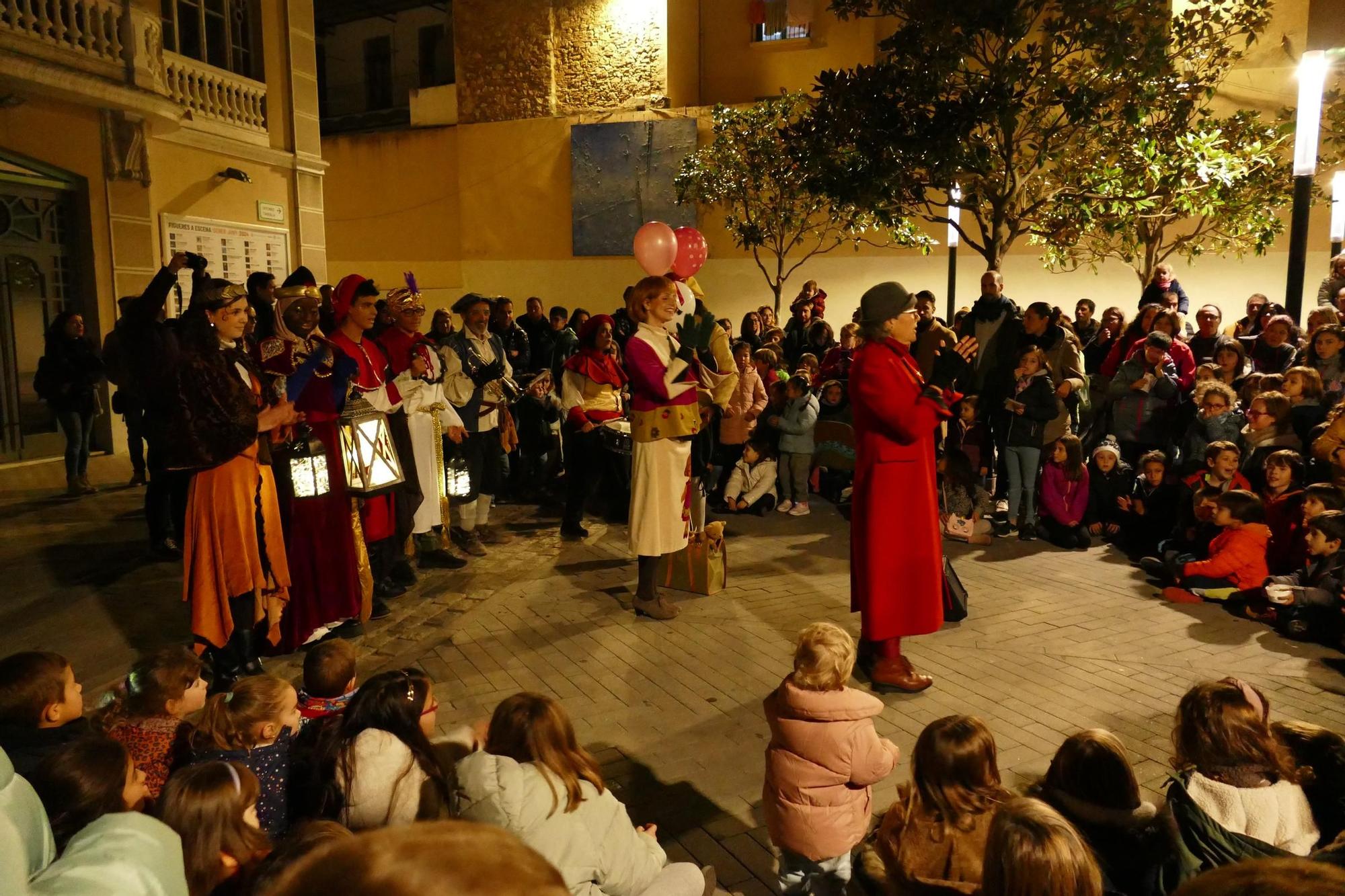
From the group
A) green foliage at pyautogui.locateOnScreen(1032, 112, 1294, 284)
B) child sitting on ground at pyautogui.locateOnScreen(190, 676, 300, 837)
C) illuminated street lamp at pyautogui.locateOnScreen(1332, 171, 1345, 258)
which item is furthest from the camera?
illuminated street lamp at pyautogui.locateOnScreen(1332, 171, 1345, 258)

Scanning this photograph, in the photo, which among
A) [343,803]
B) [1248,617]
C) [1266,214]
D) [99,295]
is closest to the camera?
[343,803]

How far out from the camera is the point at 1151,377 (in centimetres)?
849

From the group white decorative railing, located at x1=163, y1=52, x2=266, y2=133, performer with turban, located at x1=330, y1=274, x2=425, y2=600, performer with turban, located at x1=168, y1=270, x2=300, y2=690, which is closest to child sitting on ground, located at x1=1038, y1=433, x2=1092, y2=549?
performer with turban, located at x1=330, y1=274, x2=425, y2=600

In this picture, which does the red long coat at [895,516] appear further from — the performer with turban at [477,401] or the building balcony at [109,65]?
the building balcony at [109,65]

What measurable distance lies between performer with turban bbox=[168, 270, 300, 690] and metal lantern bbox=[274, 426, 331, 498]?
182 millimetres

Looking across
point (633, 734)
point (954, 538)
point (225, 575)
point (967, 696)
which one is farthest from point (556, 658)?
point (954, 538)

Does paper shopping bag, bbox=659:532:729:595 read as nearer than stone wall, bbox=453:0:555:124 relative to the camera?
Yes

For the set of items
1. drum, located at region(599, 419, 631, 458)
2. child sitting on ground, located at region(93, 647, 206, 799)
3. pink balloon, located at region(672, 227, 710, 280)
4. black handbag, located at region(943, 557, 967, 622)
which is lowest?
black handbag, located at region(943, 557, 967, 622)

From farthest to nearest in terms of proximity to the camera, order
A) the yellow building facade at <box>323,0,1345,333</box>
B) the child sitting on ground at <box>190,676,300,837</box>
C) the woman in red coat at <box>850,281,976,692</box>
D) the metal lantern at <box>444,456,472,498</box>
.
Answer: the yellow building facade at <box>323,0,1345,333</box> → the metal lantern at <box>444,456,472,498</box> → the woman in red coat at <box>850,281,976,692</box> → the child sitting on ground at <box>190,676,300,837</box>

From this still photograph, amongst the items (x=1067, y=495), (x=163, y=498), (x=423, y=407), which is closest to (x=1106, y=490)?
(x=1067, y=495)

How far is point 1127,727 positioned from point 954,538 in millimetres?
3806

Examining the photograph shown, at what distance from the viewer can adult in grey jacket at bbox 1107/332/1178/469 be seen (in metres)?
8.45

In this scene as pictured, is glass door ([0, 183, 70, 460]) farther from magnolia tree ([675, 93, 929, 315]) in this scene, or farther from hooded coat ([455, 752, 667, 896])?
hooded coat ([455, 752, 667, 896])

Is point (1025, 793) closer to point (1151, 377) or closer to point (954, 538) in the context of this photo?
point (954, 538)
